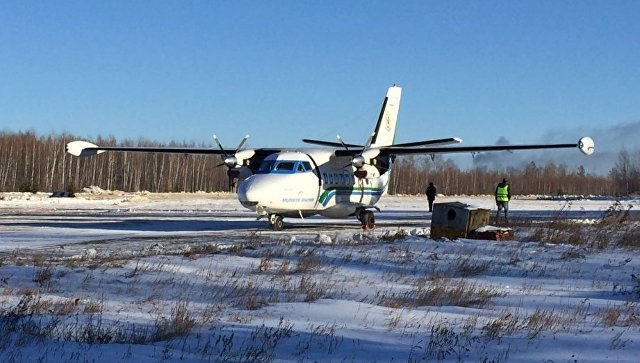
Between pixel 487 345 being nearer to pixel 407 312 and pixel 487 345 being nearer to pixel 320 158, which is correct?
pixel 407 312

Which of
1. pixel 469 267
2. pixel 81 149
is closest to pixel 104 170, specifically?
pixel 81 149

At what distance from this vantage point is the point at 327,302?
916 centimetres

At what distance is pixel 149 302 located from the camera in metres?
9.13

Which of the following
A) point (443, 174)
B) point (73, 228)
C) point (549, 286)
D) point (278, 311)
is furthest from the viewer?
point (443, 174)

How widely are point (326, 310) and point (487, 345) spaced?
225 centimetres

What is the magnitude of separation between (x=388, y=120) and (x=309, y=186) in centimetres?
805

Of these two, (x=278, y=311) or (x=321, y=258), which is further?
(x=321, y=258)

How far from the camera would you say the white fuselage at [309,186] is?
23.5 metres

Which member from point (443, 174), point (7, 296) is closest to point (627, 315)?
point (7, 296)

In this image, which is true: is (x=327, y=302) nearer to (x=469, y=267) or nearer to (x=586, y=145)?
(x=469, y=267)

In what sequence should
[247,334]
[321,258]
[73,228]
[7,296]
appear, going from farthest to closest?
1. [73,228]
2. [321,258]
3. [7,296]
4. [247,334]

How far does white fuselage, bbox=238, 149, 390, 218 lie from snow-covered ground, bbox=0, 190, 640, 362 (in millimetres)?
6157

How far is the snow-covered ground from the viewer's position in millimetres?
6598

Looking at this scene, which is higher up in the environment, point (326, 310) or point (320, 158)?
point (320, 158)
